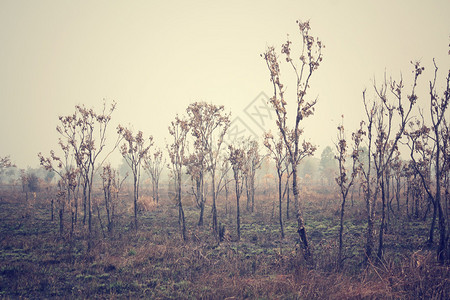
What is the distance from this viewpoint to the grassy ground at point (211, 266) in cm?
612

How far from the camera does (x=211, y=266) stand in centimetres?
870

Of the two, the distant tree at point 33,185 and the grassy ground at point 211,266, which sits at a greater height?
the distant tree at point 33,185

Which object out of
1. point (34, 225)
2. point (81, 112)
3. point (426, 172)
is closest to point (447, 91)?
point (426, 172)

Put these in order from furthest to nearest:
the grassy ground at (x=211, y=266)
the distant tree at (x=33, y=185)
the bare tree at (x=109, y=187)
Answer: the distant tree at (x=33, y=185), the bare tree at (x=109, y=187), the grassy ground at (x=211, y=266)

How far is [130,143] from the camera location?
561 inches

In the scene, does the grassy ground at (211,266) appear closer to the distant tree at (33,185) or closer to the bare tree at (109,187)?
the bare tree at (109,187)

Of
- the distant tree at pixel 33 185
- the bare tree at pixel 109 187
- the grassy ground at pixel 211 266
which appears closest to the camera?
the grassy ground at pixel 211 266

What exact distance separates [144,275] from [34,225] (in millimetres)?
13087

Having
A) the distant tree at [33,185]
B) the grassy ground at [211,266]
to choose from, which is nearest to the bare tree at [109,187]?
the grassy ground at [211,266]

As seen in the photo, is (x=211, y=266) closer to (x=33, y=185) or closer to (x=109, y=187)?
(x=109, y=187)

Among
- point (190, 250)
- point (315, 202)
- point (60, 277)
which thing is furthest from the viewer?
point (315, 202)

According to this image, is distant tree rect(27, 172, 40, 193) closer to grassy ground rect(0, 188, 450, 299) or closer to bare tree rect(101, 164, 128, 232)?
grassy ground rect(0, 188, 450, 299)

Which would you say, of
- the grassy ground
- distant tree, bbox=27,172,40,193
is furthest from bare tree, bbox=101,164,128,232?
distant tree, bbox=27,172,40,193

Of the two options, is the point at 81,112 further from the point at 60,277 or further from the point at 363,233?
the point at 363,233
